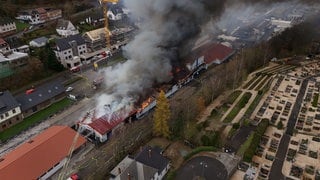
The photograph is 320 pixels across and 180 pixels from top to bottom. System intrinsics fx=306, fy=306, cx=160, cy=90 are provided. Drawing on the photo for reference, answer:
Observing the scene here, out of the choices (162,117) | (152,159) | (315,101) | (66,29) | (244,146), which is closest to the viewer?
(152,159)

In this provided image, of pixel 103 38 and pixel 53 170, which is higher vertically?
pixel 103 38

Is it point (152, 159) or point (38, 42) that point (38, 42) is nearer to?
point (38, 42)

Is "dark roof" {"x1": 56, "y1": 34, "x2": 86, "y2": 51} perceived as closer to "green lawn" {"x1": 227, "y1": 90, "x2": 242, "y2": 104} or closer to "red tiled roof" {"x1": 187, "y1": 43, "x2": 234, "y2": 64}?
"red tiled roof" {"x1": 187, "y1": 43, "x2": 234, "y2": 64}

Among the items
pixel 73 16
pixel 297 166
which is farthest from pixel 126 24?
pixel 297 166

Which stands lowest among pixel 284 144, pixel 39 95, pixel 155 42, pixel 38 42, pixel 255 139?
pixel 284 144

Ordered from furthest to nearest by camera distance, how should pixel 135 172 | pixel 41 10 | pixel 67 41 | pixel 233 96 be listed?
pixel 41 10 < pixel 67 41 < pixel 233 96 < pixel 135 172

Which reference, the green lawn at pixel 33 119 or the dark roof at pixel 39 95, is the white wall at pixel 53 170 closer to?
the green lawn at pixel 33 119

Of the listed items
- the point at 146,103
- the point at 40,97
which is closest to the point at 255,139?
the point at 146,103

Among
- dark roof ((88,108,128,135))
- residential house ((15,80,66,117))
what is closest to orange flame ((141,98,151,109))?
dark roof ((88,108,128,135))
